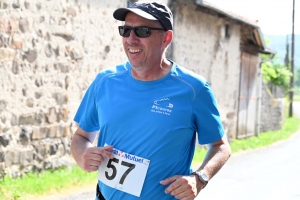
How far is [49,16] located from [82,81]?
51.0 inches

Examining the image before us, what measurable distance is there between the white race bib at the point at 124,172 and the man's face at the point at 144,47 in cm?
47

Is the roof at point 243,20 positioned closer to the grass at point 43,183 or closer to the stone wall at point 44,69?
the stone wall at point 44,69

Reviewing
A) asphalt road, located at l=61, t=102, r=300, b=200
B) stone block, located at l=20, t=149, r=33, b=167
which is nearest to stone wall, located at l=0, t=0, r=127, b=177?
stone block, located at l=20, t=149, r=33, b=167

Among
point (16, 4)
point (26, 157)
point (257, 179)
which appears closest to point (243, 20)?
point (257, 179)

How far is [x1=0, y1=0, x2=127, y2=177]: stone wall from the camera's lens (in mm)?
7507

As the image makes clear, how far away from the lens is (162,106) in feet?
9.29

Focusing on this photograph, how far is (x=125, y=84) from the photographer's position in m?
2.99

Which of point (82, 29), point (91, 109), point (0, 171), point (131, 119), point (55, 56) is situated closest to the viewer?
point (131, 119)

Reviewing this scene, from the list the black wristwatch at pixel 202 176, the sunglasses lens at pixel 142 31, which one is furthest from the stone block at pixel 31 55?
the black wristwatch at pixel 202 176

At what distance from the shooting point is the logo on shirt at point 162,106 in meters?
2.82

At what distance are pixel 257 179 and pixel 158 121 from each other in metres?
6.89

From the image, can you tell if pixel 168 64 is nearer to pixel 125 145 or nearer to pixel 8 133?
pixel 125 145

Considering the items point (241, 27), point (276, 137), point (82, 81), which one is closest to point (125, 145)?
point (82, 81)

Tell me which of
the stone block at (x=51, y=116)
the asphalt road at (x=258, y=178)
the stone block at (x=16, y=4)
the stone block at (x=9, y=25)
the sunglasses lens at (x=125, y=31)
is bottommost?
the asphalt road at (x=258, y=178)
